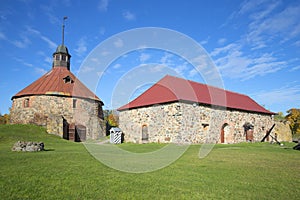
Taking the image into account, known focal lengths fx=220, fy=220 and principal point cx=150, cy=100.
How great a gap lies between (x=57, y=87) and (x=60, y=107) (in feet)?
7.50

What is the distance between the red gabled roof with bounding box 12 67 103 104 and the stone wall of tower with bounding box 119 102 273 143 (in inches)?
268

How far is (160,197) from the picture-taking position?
3.81 meters

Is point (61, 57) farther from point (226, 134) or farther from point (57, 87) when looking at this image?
point (226, 134)

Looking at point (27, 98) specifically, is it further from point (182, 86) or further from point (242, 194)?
point (242, 194)

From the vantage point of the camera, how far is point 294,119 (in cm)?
4662

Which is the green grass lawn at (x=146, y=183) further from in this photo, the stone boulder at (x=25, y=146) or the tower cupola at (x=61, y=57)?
the tower cupola at (x=61, y=57)

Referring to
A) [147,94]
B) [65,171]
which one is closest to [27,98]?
[147,94]

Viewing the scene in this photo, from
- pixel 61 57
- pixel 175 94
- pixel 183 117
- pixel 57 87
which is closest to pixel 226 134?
pixel 183 117

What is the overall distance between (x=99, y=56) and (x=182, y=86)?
11774 millimetres

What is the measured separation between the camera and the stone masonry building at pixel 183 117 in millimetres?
16297

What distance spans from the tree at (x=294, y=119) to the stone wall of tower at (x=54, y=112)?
3963 cm

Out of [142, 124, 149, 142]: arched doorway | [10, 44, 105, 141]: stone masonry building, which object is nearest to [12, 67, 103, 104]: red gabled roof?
[10, 44, 105, 141]: stone masonry building

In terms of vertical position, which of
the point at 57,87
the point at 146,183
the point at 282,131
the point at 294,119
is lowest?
the point at 282,131

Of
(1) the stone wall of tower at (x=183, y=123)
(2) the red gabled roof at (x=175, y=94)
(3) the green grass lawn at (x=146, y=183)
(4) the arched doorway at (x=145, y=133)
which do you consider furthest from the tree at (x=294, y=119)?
(3) the green grass lawn at (x=146, y=183)
